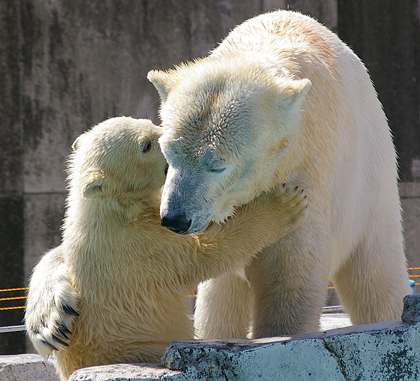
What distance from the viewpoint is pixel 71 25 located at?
6.27m

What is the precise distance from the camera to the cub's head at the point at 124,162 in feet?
8.87

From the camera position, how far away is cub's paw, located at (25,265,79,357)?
102 inches

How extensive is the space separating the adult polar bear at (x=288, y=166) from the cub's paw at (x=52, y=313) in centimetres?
72

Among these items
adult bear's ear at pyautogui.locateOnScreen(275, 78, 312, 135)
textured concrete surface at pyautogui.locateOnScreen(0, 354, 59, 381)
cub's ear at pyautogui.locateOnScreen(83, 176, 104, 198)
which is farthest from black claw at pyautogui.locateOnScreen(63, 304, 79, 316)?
textured concrete surface at pyautogui.locateOnScreen(0, 354, 59, 381)

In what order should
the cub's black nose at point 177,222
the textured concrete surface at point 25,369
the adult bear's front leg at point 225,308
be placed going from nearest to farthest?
the cub's black nose at point 177,222
the adult bear's front leg at point 225,308
the textured concrete surface at point 25,369

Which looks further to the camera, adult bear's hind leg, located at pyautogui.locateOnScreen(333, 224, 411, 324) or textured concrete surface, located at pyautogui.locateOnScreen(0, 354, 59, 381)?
textured concrete surface, located at pyautogui.locateOnScreen(0, 354, 59, 381)

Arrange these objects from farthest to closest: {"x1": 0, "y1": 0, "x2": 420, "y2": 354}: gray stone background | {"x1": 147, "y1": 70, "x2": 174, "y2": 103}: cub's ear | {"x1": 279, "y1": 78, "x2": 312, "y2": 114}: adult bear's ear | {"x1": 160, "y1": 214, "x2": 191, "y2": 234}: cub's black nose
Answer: {"x1": 0, "y1": 0, "x2": 420, "y2": 354}: gray stone background
{"x1": 147, "y1": 70, "x2": 174, "y2": 103}: cub's ear
{"x1": 279, "y1": 78, "x2": 312, "y2": 114}: adult bear's ear
{"x1": 160, "y1": 214, "x2": 191, "y2": 234}: cub's black nose

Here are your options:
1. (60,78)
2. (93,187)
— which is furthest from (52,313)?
(60,78)

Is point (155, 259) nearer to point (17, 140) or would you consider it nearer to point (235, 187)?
point (235, 187)

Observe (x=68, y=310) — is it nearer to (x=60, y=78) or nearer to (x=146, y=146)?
(x=146, y=146)

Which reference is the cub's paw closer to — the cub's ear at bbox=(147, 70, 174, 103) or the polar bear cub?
the polar bear cub

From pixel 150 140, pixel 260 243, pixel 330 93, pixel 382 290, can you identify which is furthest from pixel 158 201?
pixel 382 290

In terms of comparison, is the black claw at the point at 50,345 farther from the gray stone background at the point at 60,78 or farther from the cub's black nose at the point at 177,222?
the gray stone background at the point at 60,78

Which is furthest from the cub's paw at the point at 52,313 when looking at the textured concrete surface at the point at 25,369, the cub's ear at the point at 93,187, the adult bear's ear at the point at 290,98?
the textured concrete surface at the point at 25,369
